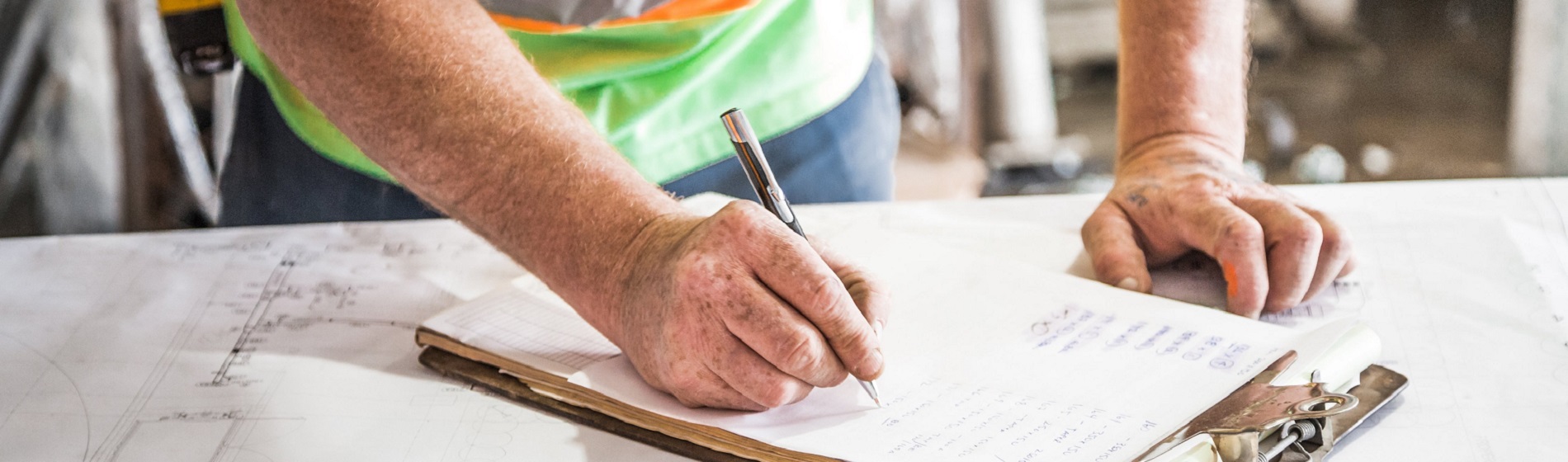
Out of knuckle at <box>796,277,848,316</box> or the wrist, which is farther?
the wrist

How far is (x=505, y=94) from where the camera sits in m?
0.84

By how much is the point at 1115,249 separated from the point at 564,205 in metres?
0.43

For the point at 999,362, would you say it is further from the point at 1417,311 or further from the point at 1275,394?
the point at 1417,311

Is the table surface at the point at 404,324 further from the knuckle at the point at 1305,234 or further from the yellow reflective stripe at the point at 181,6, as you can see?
the yellow reflective stripe at the point at 181,6

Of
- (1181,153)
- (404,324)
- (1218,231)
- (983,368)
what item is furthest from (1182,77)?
(404,324)

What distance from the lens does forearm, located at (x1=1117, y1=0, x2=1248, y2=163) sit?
108 cm

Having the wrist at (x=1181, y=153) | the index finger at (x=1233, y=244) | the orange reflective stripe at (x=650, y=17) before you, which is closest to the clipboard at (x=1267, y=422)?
the index finger at (x=1233, y=244)

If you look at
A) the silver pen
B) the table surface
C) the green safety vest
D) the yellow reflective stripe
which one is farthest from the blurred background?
the silver pen

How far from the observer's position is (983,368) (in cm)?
76

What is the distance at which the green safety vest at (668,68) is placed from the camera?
1.13 metres

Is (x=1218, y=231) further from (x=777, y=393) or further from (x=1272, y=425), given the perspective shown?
(x=777, y=393)

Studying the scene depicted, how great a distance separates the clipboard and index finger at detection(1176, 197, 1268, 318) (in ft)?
0.35

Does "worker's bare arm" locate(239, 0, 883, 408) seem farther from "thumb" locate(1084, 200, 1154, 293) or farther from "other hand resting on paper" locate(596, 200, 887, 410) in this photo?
"thumb" locate(1084, 200, 1154, 293)

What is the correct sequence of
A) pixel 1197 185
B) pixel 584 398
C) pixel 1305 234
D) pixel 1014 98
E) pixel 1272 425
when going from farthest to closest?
pixel 1014 98
pixel 1197 185
pixel 1305 234
pixel 584 398
pixel 1272 425
